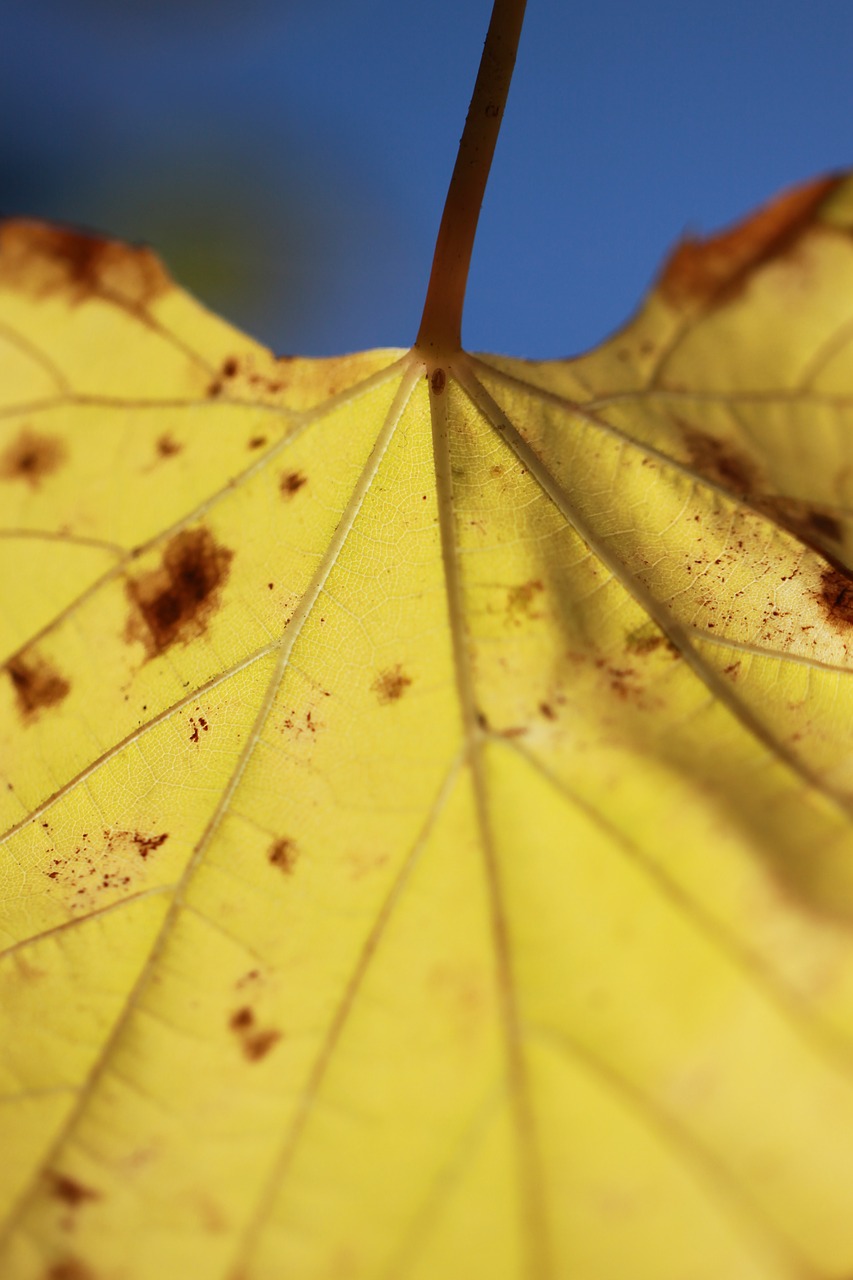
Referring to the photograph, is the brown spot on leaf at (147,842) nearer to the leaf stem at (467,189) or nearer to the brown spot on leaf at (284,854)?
the brown spot on leaf at (284,854)

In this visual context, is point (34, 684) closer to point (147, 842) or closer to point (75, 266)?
point (147, 842)

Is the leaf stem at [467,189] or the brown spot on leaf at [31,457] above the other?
the brown spot on leaf at [31,457]

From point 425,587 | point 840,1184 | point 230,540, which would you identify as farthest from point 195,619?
point 840,1184

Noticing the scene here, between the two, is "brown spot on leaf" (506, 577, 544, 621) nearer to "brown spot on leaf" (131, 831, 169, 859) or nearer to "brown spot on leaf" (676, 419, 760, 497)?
"brown spot on leaf" (676, 419, 760, 497)

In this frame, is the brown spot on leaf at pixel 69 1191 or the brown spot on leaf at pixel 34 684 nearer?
the brown spot on leaf at pixel 69 1191

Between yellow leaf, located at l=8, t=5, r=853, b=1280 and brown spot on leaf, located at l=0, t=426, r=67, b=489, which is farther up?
brown spot on leaf, located at l=0, t=426, r=67, b=489

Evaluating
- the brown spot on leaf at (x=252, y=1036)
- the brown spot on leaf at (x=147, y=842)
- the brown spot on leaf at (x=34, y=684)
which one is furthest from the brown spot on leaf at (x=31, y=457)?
the brown spot on leaf at (x=252, y=1036)

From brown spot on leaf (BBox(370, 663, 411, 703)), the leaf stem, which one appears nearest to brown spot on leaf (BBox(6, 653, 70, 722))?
brown spot on leaf (BBox(370, 663, 411, 703))

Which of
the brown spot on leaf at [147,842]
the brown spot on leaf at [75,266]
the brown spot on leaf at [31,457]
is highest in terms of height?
the brown spot on leaf at [75,266]
